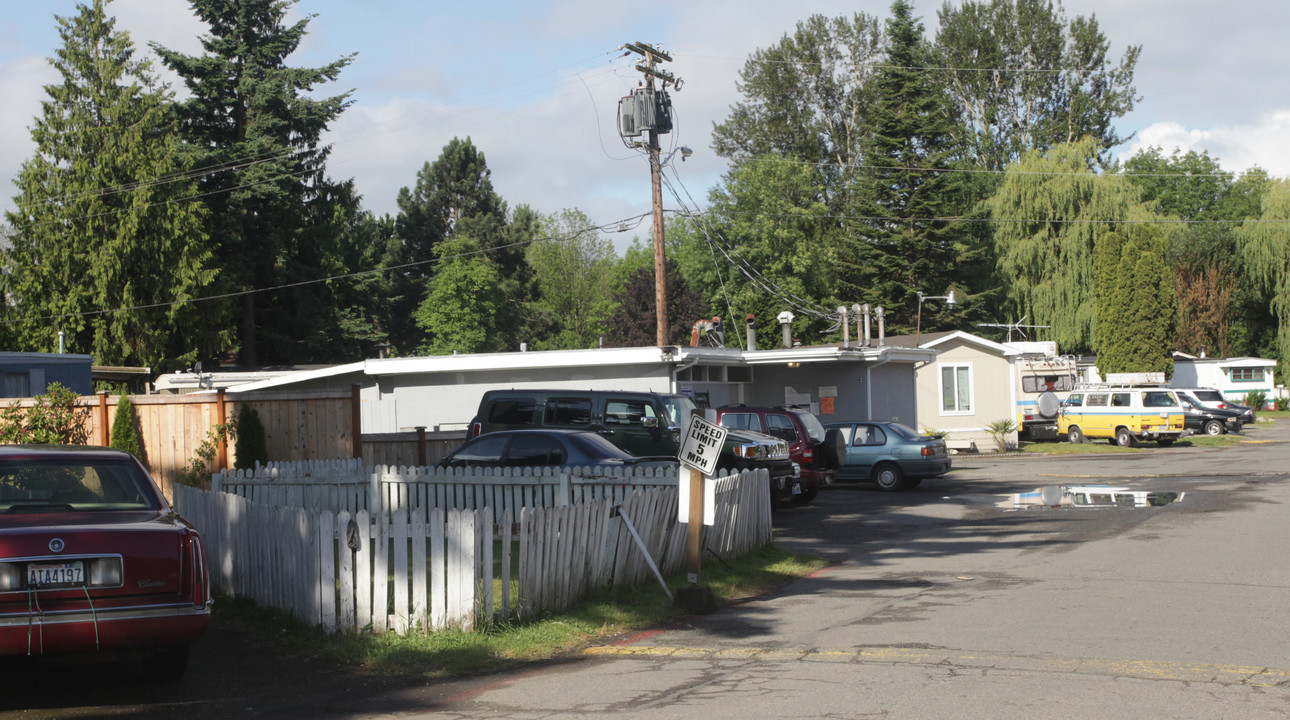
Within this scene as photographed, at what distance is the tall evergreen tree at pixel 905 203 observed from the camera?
5641cm

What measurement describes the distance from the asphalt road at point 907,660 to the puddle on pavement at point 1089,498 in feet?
17.0

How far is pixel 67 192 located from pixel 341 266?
449 inches

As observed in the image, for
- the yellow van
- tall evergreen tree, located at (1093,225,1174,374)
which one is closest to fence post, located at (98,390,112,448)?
the yellow van

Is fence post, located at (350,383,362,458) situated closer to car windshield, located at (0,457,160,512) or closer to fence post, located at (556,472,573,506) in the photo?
fence post, located at (556,472,573,506)

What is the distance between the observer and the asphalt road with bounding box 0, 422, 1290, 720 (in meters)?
6.65

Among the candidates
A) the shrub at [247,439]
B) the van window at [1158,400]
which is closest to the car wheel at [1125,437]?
the van window at [1158,400]

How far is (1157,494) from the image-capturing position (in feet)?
68.6

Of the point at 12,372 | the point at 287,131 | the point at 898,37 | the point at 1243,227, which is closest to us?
the point at 12,372

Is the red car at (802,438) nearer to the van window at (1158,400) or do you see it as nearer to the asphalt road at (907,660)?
the asphalt road at (907,660)

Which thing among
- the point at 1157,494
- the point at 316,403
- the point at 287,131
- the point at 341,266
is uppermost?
the point at 287,131

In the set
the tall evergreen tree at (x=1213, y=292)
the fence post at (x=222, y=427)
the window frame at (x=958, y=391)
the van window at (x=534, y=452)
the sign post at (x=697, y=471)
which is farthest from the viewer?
the tall evergreen tree at (x=1213, y=292)

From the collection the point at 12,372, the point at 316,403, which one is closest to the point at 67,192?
the point at 12,372

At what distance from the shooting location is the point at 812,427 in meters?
21.3

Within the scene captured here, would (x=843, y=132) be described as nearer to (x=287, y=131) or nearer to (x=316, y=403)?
(x=287, y=131)
